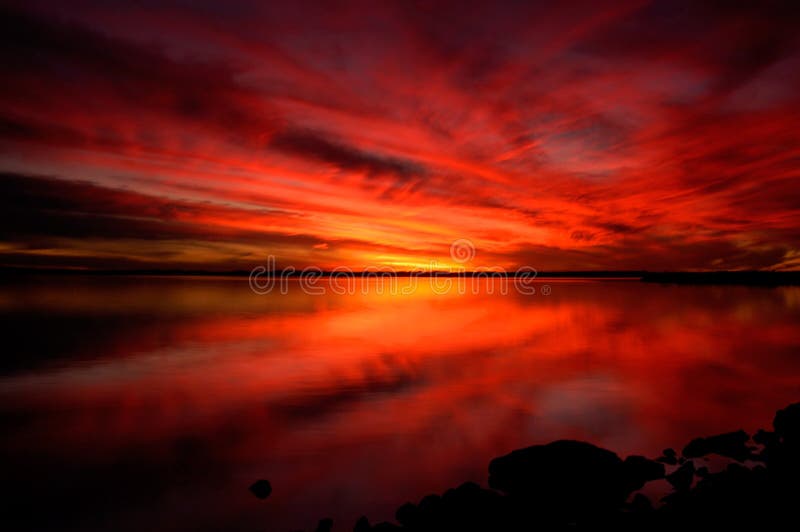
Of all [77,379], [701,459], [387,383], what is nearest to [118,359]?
[77,379]

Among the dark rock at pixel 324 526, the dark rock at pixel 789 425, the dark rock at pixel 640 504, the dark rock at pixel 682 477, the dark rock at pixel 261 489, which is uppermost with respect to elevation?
the dark rock at pixel 789 425

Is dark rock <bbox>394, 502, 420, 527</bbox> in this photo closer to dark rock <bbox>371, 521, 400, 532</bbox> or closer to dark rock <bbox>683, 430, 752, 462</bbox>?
dark rock <bbox>371, 521, 400, 532</bbox>

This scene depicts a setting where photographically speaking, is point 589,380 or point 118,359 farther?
point 118,359

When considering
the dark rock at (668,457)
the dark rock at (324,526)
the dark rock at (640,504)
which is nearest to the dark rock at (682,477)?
the dark rock at (668,457)

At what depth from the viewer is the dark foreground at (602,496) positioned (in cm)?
712

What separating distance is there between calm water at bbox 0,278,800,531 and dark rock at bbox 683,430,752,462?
0.83 m

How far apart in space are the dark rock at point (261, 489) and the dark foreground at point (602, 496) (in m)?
0.05

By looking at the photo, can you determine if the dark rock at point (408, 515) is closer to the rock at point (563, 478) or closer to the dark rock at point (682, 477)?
the rock at point (563, 478)

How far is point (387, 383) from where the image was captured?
18.9 m

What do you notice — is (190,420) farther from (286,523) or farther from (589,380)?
(589,380)

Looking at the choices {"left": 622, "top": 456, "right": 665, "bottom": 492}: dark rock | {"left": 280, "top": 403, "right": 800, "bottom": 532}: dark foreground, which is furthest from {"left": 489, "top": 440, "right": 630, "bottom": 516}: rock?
{"left": 622, "top": 456, "right": 665, "bottom": 492}: dark rock

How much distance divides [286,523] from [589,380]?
14.5 m

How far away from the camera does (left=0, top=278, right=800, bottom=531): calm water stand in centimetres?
931

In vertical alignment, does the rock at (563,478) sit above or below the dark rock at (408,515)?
above
